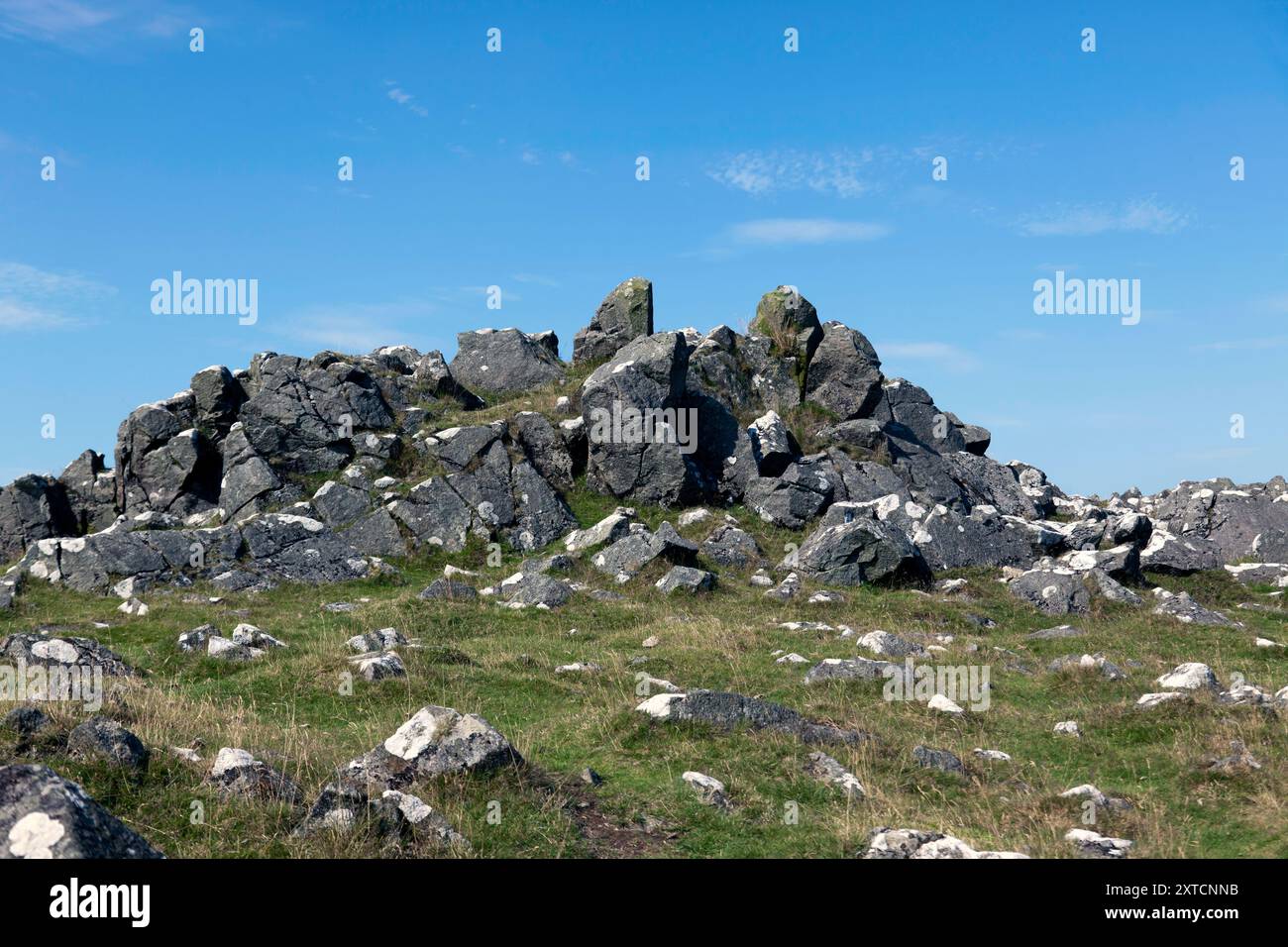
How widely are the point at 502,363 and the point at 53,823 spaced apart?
3937 centimetres

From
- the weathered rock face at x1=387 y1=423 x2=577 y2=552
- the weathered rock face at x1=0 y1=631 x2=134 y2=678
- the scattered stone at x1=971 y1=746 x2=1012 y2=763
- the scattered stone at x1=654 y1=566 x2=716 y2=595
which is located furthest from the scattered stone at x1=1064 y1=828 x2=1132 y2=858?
the weathered rock face at x1=387 y1=423 x2=577 y2=552

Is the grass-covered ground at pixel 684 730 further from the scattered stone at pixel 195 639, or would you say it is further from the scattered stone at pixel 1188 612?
the scattered stone at pixel 1188 612

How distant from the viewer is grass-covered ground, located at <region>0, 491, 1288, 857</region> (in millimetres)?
9617

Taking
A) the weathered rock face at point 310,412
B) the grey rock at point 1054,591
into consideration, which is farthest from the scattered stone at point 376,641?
the weathered rock face at point 310,412

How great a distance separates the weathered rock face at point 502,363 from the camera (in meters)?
44.5

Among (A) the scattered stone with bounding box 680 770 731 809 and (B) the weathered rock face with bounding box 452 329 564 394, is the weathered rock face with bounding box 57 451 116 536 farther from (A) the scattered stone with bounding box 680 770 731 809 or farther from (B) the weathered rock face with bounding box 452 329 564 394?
(A) the scattered stone with bounding box 680 770 731 809

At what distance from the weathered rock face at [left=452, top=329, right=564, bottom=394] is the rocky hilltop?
120 mm

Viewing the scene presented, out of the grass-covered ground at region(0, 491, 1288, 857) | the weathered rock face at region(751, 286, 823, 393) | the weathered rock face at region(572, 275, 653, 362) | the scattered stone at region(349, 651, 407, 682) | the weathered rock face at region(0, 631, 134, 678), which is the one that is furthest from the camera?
the weathered rock face at region(572, 275, 653, 362)

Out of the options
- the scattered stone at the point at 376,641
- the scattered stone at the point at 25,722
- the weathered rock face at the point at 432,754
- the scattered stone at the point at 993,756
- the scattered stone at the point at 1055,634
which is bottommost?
the scattered stone at the point at 993,756

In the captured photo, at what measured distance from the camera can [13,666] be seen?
16.8 metres

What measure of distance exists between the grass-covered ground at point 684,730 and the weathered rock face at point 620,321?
21.1m

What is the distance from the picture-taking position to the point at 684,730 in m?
13.0
